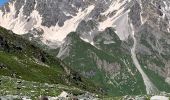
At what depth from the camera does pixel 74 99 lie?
2914 cm

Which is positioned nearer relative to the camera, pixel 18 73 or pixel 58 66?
pixel 18 73

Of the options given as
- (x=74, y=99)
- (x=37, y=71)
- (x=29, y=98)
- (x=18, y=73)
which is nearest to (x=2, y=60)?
(x=18, y=73)

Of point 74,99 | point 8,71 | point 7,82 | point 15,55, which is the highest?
point 15,55

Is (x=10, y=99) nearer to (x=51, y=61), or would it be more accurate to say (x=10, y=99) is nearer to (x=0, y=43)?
(x=0, y=43)

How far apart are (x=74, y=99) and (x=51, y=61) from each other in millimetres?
132029

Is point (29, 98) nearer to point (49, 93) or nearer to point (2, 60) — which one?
point (49, 93)

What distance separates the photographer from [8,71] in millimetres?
97312

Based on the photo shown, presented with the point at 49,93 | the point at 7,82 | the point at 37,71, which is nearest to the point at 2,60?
the point at 37,71

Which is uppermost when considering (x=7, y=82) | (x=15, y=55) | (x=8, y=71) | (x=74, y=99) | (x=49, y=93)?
(x=15, y=55)

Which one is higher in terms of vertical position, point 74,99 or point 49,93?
point 49,93

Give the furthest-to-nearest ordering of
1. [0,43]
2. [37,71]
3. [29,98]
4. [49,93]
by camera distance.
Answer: [0,43] → [37,71] → [49,93] → [29,98]

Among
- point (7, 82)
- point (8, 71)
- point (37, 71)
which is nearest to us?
A: point (7, 82)

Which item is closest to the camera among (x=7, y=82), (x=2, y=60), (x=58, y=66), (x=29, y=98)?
(x=29, y=98)

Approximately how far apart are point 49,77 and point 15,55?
37.0ft
